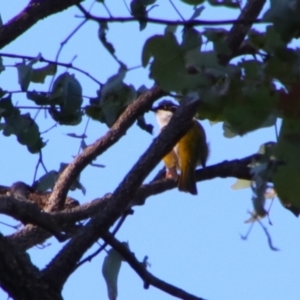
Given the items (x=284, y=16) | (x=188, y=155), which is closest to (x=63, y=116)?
(x=284, y=16)

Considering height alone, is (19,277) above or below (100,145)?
below

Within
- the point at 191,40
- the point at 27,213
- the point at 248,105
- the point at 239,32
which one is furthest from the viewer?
the point at 27,213

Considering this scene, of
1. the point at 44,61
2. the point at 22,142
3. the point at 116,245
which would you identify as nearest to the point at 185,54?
the point at 116,245

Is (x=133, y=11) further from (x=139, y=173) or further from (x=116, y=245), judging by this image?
(x=116, y=245)

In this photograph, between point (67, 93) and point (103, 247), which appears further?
point (67, 93)

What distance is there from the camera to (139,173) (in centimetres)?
240

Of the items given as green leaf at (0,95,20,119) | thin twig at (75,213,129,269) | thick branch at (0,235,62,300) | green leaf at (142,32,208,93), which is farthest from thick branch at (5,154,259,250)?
green leaf at (142,32,208,93)

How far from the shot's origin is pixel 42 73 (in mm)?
3227

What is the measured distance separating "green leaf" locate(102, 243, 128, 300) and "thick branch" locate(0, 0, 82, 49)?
3.16 ft

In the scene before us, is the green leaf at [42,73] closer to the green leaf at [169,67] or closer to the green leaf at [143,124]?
the green leaf at [143,124]

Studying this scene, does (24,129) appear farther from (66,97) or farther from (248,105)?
(248,105)

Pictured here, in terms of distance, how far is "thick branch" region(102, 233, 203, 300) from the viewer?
8.01 ft

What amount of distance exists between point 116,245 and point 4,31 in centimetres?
99

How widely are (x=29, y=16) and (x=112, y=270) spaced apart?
1.10 meters
